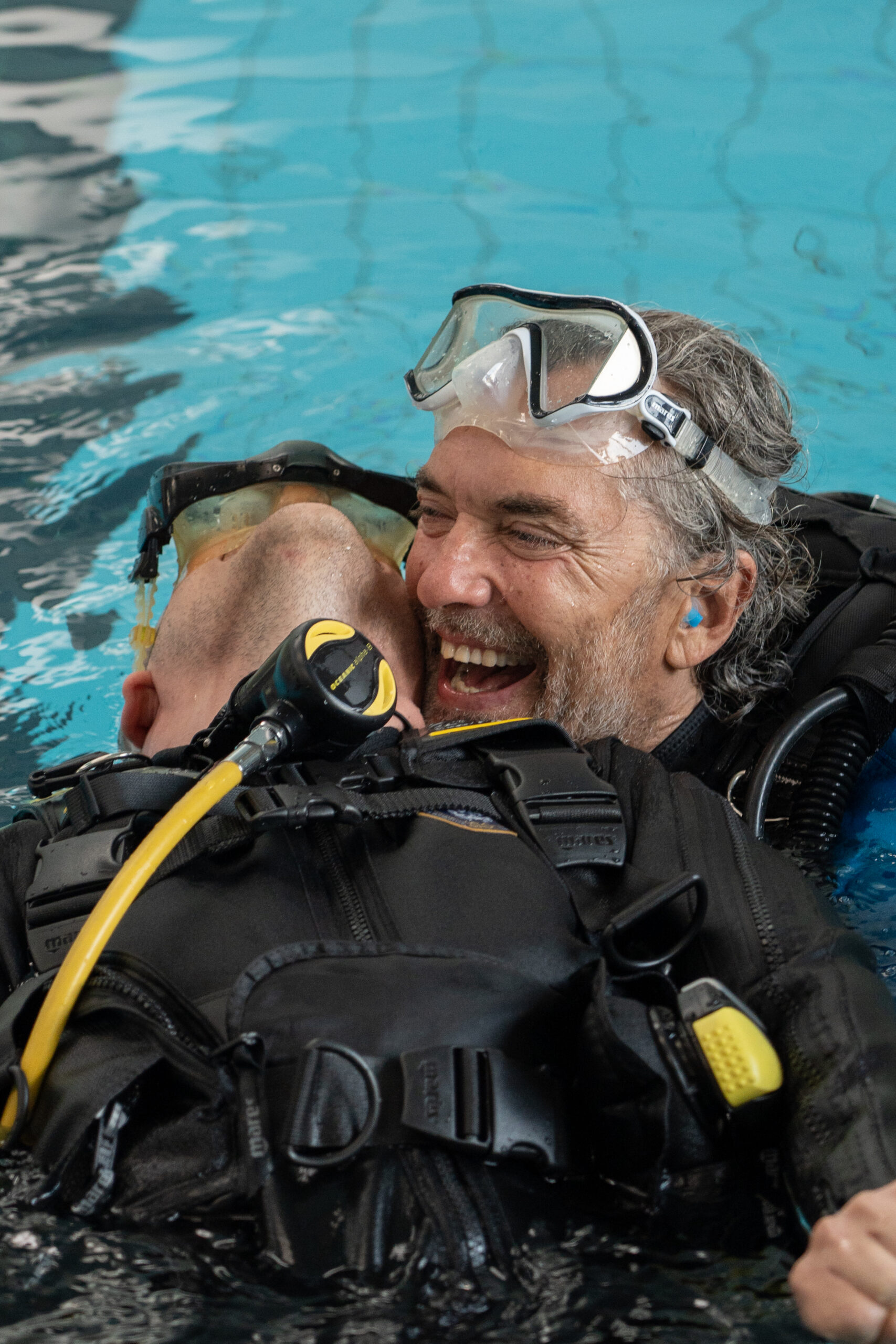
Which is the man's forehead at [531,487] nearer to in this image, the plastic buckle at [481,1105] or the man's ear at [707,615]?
the man's ear at [707,615]

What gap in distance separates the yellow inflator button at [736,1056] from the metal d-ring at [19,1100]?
70 cm

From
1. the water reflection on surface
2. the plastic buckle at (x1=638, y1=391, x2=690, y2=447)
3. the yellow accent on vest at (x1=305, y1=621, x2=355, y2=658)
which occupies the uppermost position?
the plastic buckle at (x1=638, y1=391, x2=690, y2=447)

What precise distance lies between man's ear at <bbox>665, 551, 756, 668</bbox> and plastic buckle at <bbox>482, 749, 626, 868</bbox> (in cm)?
82

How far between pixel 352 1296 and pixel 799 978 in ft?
1.93

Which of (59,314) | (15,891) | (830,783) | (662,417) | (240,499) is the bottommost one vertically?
(59,314)

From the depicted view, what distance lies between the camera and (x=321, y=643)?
5.50ft

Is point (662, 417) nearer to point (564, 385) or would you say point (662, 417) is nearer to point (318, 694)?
point (564, 385)

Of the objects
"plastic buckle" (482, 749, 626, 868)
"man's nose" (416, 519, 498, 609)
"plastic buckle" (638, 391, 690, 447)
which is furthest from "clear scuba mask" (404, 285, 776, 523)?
"plastic buckle" (482, 749, 626, 868)

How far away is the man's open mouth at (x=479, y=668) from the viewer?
2.33 metres

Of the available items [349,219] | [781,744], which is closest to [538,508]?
[781,744]

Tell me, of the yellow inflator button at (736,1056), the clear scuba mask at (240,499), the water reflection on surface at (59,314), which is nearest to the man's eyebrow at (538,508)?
A: the clear scuba mask at (240,499)

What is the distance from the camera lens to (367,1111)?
49.4 inches

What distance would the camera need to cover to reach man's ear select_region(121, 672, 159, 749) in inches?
92.8

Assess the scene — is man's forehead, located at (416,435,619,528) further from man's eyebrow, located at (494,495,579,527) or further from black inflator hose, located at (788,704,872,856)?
black inflator hose, located at (788,704,872,856)
